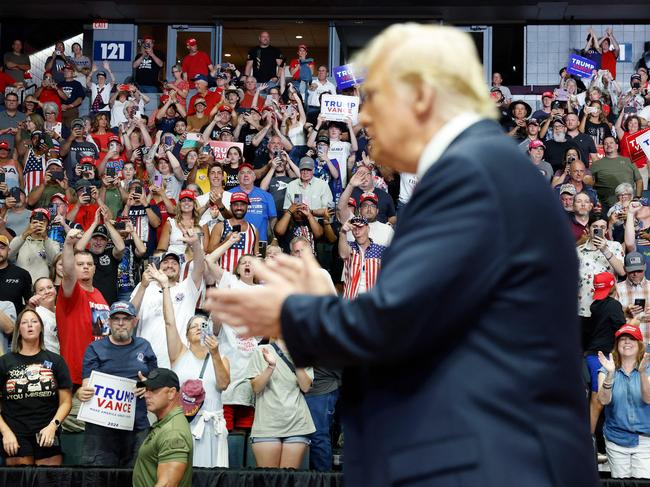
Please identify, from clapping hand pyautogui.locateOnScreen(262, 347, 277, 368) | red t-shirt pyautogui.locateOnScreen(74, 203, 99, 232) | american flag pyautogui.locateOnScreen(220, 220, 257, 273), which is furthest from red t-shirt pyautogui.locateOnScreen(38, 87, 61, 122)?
clapping hand pyautogui.locateOnScreen(262, 347, 277, 368)

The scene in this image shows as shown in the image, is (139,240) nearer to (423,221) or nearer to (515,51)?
(423,221)

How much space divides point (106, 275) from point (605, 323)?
213 inches

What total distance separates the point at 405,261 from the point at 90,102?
58.1ft

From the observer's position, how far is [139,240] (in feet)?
38.2

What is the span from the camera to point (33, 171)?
14.4 meters

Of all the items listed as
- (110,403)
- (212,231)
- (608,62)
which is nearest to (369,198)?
(212,231)

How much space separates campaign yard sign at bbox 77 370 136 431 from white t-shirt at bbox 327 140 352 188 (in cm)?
621

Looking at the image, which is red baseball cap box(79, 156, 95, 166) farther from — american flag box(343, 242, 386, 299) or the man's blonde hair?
the man's blonde hair

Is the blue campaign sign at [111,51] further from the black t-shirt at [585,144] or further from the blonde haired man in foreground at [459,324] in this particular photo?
the blonde haired man in foreground at [459,324]

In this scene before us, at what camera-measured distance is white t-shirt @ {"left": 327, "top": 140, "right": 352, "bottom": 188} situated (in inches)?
540

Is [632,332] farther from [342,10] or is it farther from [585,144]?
[342,10]

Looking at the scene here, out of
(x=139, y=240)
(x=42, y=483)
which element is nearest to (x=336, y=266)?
(x=139, y=240)

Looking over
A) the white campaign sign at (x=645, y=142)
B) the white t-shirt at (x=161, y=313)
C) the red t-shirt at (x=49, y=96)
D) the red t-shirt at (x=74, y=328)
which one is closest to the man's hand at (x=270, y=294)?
the white t-shirt at (x=161, y=313)

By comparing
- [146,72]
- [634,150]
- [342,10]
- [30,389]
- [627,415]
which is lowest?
[627,415]
